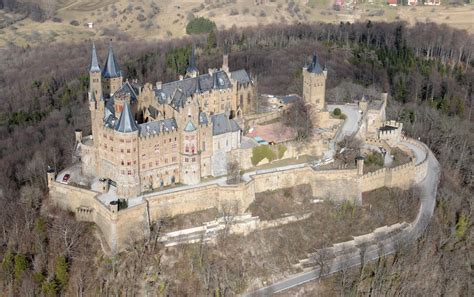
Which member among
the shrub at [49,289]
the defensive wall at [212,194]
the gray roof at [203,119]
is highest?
the gray roof at [203,119]

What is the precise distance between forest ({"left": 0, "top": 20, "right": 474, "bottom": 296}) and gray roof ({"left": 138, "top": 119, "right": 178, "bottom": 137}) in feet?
39.2

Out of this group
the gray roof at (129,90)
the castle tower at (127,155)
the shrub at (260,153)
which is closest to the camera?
the castle tower at (127,155)

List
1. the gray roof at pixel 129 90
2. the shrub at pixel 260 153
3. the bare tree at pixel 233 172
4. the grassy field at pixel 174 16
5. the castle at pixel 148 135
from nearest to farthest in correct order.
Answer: the castle at pixel 148 135
the bare tree at pixel 233 172
the gray roof at pixel 129 90
the shrub at pixel 260 153
the grassy field at pixel 174 16

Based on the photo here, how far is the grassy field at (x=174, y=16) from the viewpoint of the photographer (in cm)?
16300

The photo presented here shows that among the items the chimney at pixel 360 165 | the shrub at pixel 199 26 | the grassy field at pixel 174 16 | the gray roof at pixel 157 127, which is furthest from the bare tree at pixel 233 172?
the grassy field at pixel 174 16

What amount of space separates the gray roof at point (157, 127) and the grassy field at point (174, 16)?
93.4 m

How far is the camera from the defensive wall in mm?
69688

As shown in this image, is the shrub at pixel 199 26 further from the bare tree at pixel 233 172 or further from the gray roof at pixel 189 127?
the gray roof at pixel 189 127

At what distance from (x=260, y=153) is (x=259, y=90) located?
3459 cm

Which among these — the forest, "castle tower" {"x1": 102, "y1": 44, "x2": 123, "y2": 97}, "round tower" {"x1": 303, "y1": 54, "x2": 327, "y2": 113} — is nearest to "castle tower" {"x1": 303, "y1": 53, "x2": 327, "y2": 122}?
"round tower" {"x1": 303, "y1": 54, "x2": 327, "y2": 113}

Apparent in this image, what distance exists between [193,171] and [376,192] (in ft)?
74.2

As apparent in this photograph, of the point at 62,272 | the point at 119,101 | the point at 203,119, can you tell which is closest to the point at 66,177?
the point at 119,101

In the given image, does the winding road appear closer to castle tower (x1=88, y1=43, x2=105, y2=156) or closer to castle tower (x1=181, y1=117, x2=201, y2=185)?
castle tower (x1=181, y1=117, x2=201, y2=185)

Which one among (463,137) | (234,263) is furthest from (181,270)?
(463,137)
